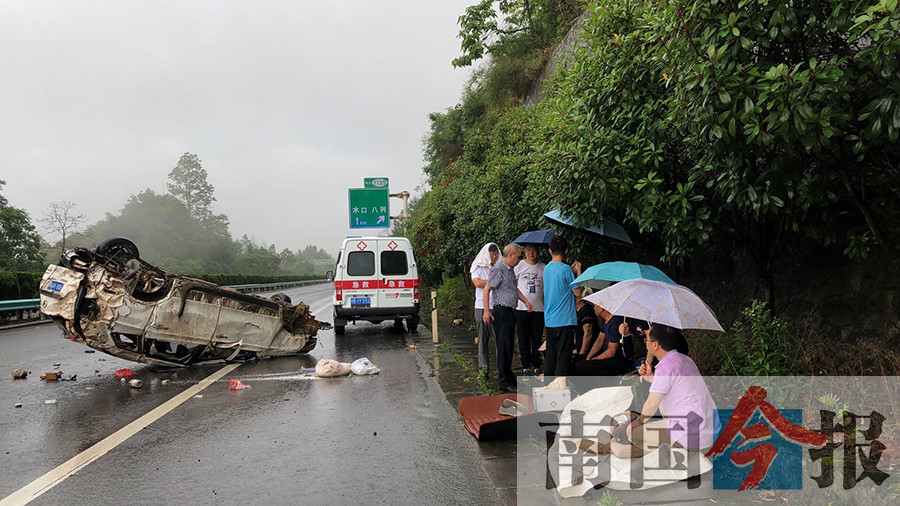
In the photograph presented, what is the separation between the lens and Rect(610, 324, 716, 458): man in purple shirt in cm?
388

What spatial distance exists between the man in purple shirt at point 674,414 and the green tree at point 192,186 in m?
93.4

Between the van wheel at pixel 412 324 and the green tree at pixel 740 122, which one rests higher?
the green tree at pixel 740 122

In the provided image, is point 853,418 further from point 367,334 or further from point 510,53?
point 510,53

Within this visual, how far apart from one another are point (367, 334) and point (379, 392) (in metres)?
7.42

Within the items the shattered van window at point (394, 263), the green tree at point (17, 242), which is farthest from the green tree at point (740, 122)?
the green tree at point (17, 242)

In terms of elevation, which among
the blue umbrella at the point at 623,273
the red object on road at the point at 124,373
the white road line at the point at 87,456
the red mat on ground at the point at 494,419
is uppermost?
the blue umbrella at the point at 623,273

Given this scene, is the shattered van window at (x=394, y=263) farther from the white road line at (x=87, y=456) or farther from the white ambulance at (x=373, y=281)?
the white road line at (x=87, y=456)

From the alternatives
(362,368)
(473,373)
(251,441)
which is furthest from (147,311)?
(473,373)

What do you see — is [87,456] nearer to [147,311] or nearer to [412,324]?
[147,311]

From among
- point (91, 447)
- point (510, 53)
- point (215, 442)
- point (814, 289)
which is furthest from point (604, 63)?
point (510, 53)

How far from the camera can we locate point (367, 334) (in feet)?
48.9

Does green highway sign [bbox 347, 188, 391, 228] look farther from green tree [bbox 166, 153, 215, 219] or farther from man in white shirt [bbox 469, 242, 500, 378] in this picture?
green tree [bbox 166, 153, 215, 219]

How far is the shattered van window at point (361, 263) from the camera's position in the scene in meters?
14.1

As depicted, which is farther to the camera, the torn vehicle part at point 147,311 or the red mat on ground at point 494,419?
the torn vehicle part at point 147,311
